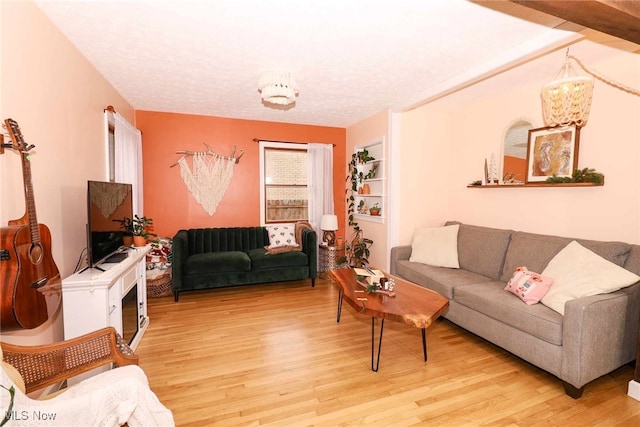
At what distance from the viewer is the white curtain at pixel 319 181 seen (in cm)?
508

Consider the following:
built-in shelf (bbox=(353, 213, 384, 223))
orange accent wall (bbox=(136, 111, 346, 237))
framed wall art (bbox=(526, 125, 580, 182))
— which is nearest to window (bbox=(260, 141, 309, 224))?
orange accent wall (bbox=(136, 111, 346, 237))

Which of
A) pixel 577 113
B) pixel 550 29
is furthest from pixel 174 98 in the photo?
pixel 577 113

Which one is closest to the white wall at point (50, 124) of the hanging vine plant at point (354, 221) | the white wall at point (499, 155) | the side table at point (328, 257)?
the side table at point (328, 257)

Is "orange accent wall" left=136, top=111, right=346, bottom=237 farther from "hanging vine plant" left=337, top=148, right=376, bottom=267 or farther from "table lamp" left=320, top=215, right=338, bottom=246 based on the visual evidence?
"table lamp" left=320, top=215, right=338, bottom=246

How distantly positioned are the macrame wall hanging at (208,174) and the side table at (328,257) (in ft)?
5.90

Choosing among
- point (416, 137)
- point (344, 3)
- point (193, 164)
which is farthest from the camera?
point (193, 164)

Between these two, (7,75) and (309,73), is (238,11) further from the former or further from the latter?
(7,75)

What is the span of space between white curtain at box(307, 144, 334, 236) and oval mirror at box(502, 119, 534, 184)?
2541 mm

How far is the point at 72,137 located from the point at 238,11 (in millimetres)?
1625

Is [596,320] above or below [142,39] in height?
below

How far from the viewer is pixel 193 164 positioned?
4.56m

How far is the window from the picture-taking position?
4.96 m

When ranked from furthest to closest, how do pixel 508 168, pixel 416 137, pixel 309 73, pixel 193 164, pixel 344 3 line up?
pixel 193 164, pixel 416 137, pixel 508 168, pixel 309 73, pixel 344 3

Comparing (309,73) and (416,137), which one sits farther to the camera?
(416,137)
